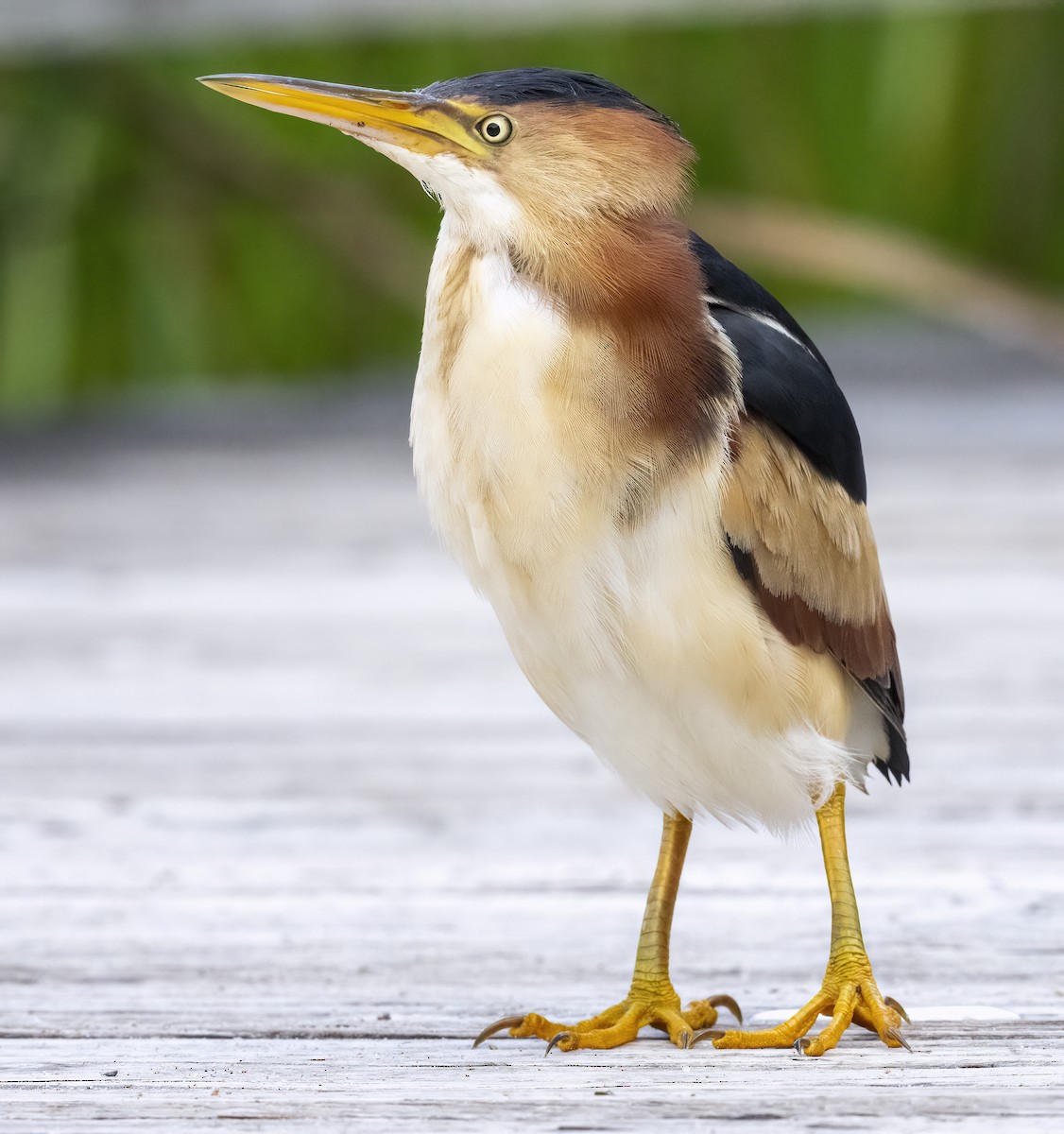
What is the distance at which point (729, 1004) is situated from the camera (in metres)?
1.82

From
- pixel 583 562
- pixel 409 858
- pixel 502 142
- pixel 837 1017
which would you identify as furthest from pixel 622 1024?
pixel 502 142

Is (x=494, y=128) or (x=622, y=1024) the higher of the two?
(x=494, y=128)

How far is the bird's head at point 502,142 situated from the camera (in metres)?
1.62

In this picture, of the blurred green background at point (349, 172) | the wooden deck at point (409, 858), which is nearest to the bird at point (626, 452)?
the wooden deck at point (409, 858)

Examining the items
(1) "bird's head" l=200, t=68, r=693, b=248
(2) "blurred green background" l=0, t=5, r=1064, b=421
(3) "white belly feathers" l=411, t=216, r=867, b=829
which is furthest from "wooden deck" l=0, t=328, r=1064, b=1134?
(2) "blurred green background" l=0, t=5, r=1064, b=421

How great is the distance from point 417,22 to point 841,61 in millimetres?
2265

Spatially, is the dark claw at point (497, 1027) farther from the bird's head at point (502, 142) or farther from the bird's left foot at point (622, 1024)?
the bird's head at point (502, 142)

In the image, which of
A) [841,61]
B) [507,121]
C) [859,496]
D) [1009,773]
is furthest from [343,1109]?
[841,61]

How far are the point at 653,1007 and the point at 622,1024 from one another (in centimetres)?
4

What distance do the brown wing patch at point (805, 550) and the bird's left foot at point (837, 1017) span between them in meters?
0.29

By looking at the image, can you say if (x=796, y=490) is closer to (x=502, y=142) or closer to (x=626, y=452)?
(x=626, y=452)

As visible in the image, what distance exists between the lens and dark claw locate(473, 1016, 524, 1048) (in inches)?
68.0

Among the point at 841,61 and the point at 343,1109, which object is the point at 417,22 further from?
the point at 343,1109

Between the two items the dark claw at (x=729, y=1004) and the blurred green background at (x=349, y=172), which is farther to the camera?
the blurred green background at (x=349, y=172)
